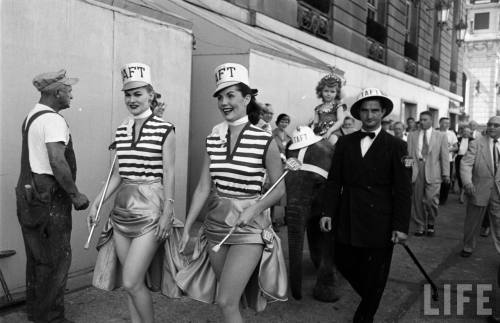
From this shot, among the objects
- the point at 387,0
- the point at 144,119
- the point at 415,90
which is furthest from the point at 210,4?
the point at 415,90

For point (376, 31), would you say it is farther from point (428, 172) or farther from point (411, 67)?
point (428, 172)

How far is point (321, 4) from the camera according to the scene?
1475 centimetres

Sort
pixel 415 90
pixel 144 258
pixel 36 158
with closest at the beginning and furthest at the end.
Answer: pixel 144 258
pixel 36 158
pixel 415 90

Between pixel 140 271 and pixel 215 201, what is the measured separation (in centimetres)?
69

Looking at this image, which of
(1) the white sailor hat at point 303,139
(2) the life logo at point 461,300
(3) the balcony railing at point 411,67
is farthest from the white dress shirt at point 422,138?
(3) the balcony railing at point 411,67

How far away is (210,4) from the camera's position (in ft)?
34.0

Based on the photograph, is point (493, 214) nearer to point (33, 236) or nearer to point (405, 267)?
point (405, 267)

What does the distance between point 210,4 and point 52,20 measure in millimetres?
5694

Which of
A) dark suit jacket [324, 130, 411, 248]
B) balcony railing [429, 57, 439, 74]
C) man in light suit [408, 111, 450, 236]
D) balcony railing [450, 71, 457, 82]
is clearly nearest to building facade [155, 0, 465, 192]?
balcony railing [450, 71, 457, 82]

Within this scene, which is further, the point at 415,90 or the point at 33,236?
the point at 415,90

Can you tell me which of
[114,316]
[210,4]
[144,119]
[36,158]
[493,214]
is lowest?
[114,316]

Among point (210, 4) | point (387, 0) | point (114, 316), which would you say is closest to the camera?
point (114, 316)

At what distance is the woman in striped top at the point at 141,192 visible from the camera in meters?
3.53

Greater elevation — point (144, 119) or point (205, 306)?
point (144, 119)
